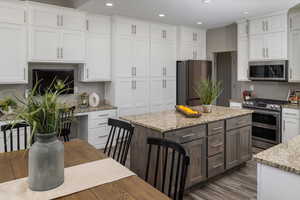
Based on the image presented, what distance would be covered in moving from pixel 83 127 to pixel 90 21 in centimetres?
211

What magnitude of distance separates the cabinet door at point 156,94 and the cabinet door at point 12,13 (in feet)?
9.23

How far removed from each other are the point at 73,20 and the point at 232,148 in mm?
3504

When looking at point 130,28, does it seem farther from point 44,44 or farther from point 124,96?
point 44,44

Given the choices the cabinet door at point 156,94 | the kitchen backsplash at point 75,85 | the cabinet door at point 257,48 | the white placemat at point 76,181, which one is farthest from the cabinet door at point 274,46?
the white placemat at point 76,181

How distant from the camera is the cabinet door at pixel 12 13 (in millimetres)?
3484

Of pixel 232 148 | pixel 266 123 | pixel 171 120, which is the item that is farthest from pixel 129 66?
pixel 266 123

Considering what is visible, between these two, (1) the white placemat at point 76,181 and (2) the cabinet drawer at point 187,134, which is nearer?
(1) the white placemat at point 76,181

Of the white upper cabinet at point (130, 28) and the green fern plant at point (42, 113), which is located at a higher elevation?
the white upper cabinet at point (130, 28)

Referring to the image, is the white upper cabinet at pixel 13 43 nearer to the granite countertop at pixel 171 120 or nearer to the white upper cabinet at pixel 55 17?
the white upper cabinet at pixel 55 17

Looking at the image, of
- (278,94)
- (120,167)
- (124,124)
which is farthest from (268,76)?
(120,167)

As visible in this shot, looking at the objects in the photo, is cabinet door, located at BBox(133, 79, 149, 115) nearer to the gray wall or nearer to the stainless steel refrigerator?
the stainless steel refrigerator

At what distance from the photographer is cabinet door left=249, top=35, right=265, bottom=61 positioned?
4746mm

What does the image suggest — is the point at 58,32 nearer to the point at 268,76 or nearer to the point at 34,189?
the point at 34,189

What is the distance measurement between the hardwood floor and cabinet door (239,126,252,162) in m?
0.23
